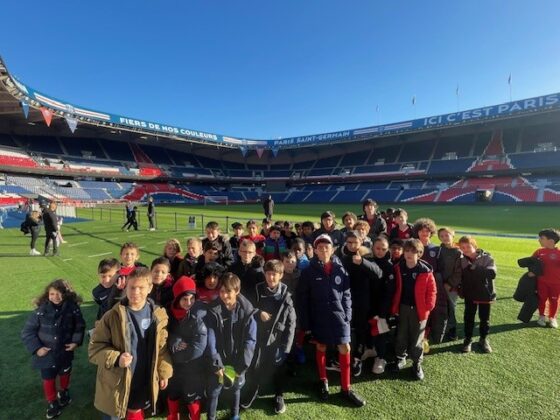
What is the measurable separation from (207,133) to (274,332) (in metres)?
52.8

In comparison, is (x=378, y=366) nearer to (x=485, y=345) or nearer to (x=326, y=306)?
(x=326, y=306)

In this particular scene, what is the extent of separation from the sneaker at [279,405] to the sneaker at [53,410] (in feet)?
7.07

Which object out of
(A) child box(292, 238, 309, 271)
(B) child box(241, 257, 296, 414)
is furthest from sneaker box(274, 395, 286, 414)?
(A) child box(292, 238, 309, 271)

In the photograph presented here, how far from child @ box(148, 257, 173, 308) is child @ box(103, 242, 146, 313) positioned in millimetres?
177

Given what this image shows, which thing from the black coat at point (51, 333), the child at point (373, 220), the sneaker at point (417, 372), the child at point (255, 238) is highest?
the child at point (373, 220)

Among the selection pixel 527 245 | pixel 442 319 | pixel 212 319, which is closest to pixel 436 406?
pixel 442 319

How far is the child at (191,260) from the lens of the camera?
158 inches

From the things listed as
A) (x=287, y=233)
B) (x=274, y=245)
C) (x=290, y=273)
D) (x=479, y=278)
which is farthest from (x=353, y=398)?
(x=287, y=233)

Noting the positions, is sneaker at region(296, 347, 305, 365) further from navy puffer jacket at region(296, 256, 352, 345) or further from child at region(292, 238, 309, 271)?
child at region(292, 238, 309, 271)

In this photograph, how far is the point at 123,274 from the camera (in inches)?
139

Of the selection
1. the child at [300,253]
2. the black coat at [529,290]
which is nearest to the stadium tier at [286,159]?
the child at [300,253]

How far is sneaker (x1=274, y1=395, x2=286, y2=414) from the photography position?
2953mm

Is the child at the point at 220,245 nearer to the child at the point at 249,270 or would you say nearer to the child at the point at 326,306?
the child at the point at 249,270

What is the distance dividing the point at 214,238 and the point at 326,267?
2173 millimetres
